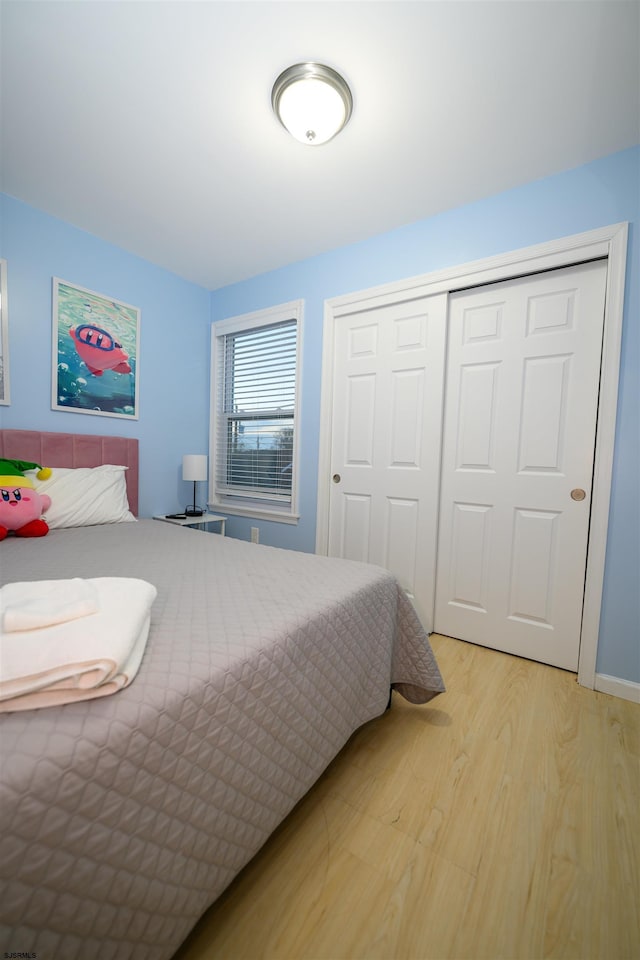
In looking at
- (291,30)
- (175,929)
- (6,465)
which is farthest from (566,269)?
(6,465)

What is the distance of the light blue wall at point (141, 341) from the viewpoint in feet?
7.64

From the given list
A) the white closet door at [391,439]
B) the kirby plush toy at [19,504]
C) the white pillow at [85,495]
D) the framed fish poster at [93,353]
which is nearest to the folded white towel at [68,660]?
the kirby plush toy at [19,504]

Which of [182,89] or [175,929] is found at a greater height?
[182,89]

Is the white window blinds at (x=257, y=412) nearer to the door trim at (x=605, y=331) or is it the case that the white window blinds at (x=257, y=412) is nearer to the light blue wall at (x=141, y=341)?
the light blue wall at (x=141, y=341)

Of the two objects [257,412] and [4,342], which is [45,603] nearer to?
[4,342]

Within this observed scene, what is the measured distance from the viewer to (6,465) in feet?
6.60

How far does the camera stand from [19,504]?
189 centimetres

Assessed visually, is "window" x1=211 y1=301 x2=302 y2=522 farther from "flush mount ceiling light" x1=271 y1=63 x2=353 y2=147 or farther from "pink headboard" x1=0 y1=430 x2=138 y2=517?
"flush mount ceiling light" x1=271 y1=63 x2=353 y2=147

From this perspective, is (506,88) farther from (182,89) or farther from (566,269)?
(182,89)

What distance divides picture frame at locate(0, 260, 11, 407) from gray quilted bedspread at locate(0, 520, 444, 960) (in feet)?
4.46

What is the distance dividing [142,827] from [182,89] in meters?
2.43

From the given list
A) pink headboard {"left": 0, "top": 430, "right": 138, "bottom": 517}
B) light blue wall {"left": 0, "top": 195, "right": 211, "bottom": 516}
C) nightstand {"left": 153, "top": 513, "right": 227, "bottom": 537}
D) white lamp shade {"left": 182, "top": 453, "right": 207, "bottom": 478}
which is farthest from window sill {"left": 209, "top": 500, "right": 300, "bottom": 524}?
pink headboard {"left": 0, "top": 430, "right": 138, "bottom": 517}

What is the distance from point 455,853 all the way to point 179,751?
90 centimetres

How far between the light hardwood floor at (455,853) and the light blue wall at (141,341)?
253 centimetres
